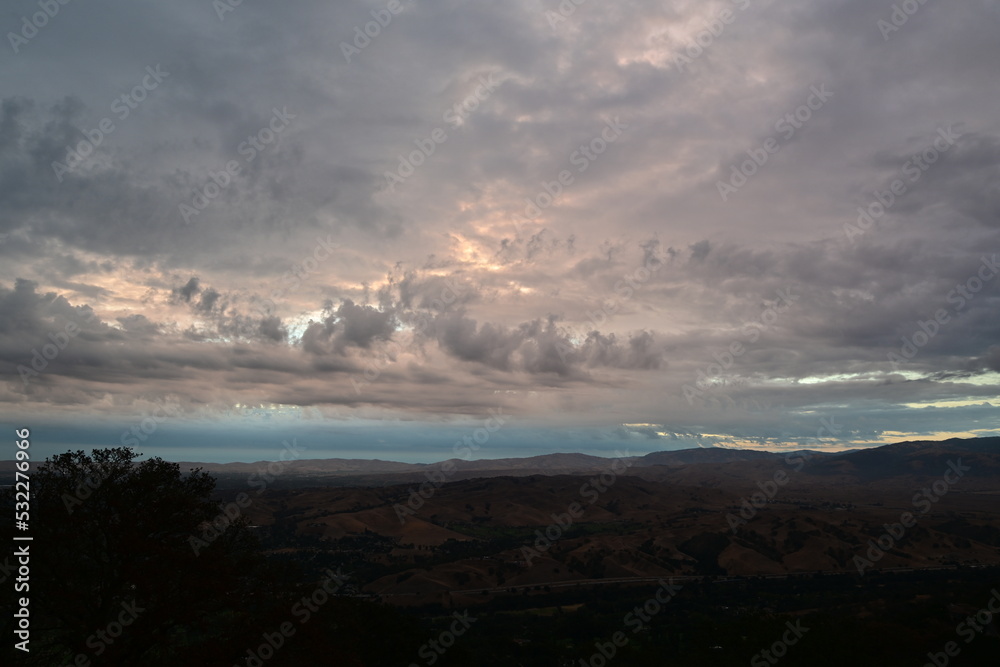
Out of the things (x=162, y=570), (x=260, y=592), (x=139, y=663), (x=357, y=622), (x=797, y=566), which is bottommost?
(x=797, y=566)

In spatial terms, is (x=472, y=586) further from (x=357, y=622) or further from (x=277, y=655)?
(x=277, y=655)

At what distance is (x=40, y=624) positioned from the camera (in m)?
28.0

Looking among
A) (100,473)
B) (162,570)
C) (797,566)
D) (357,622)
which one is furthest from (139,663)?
(797,566)

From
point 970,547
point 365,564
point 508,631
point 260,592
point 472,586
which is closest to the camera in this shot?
point 260,592

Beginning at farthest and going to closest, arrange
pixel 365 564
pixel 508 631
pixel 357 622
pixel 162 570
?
pixel 365 564 → pixel 508 631 → pixel 357 622 → pixel 162 570

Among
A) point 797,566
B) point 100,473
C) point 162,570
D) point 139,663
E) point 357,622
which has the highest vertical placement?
point 100,473

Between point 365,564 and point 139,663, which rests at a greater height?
point 139,663

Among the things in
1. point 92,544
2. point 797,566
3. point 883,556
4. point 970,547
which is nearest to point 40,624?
point 92,544

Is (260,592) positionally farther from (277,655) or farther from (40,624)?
(40,624)

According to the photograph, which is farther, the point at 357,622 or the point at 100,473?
the point at 357,622

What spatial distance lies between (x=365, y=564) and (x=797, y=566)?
418ft

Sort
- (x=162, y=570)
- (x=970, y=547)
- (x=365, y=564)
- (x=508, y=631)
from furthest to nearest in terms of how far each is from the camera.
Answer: (x=970, y=547) < (x=365, y=564) < (x=508, y=631) < (x=162, y=570)

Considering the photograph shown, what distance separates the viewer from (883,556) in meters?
180

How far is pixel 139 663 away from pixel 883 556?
690 feet
